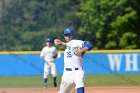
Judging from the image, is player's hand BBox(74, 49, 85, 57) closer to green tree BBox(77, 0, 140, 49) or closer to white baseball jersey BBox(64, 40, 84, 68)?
white baseball jersey BBox(64, 40, 84, 68)

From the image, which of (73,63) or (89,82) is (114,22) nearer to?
(89,82)

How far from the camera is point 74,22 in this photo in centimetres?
4844

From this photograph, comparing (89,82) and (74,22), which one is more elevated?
(74,22)

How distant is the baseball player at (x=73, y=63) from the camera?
11.5 m

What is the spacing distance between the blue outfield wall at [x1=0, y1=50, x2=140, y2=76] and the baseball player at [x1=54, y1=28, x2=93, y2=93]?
1655 centimetres

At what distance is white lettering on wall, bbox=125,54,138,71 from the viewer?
28.6m

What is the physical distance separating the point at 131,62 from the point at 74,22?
20.1m

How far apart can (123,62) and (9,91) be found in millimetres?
11962

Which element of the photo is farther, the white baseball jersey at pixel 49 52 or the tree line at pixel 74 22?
the tree line at pixel 74 22

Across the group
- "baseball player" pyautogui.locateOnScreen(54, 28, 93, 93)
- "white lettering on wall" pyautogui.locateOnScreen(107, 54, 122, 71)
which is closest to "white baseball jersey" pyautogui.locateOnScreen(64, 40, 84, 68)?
"baseball player" pyautogui.locateOnScreen(54, 28, 93, 93)

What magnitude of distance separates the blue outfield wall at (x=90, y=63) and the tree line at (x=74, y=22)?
1067 centimetres

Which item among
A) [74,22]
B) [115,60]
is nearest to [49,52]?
[115,60]

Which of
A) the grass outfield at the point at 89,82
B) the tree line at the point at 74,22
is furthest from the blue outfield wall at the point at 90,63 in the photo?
the tree line at the point at 74,22

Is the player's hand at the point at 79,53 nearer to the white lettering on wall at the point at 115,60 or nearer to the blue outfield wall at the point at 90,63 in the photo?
the blue outfield wall at the point at 90,63
